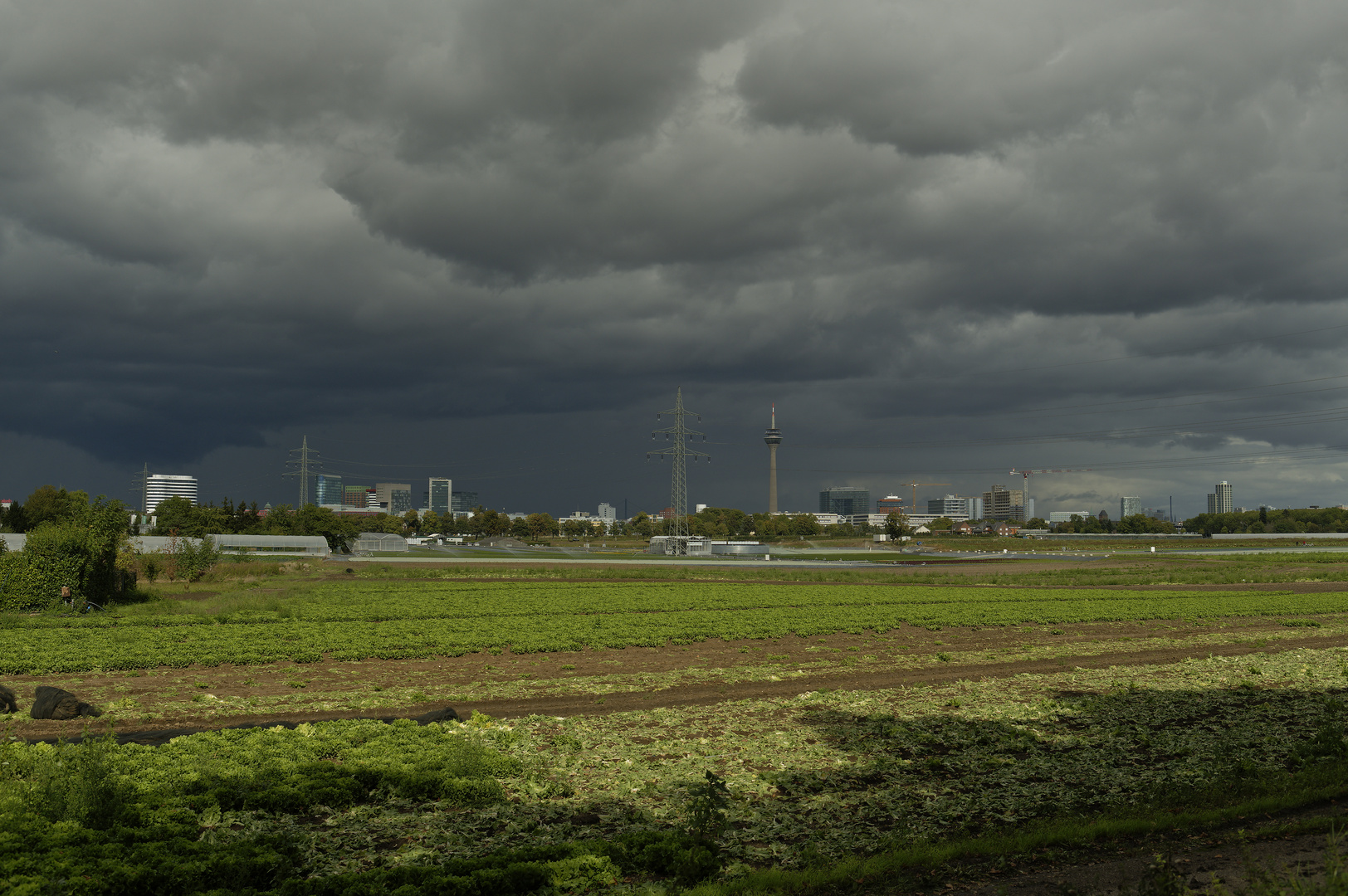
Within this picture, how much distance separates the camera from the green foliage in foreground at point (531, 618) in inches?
1252

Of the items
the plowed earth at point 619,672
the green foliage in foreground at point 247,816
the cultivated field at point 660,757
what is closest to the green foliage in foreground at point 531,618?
the cultivated field at point 660,757

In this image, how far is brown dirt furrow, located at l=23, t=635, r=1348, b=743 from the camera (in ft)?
64.9

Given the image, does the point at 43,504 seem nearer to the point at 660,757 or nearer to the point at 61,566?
the point at 61,566

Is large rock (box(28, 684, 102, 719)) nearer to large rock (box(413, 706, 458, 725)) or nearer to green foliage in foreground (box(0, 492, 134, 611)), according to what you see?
large rock (box(413, 706, 458, 725))

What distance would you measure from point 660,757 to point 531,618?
2796 centimetres

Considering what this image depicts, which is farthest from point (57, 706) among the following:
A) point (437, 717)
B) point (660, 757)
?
point (660, 757)

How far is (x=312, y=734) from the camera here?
18.7 m

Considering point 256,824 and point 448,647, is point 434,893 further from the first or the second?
point 448,647

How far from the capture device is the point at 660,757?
17562mm

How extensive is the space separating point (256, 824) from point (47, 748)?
22.0 ft

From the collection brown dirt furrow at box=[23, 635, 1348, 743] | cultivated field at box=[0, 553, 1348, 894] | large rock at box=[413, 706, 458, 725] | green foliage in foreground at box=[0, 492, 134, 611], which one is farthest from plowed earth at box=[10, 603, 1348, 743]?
green foliage in foreground at box=[0, 492, 134, 611]

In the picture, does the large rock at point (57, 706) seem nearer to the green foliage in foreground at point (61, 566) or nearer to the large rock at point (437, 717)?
the large rock at point (437, 717)

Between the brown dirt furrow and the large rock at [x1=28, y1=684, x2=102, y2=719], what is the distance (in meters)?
0.31

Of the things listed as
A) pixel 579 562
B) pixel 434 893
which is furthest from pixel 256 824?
pixel 579 562
